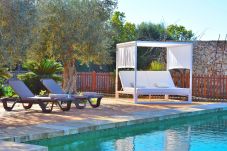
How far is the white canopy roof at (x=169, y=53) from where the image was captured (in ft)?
54.4

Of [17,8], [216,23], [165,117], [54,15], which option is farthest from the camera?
[216,23]

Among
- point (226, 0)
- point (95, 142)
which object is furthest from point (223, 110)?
point (226, 0)

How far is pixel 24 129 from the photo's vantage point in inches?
344

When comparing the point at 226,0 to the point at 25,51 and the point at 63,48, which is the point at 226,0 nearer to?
the point at 63,48

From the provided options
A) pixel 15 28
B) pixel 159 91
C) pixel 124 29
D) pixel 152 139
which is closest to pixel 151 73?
pixel 159 91

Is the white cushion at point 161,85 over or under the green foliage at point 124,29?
under

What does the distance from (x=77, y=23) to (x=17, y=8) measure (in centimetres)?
549

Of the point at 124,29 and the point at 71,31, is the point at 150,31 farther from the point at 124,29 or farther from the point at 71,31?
the point at 71,31

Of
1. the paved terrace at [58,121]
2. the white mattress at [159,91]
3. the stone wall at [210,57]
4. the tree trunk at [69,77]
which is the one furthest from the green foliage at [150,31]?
the paved terrace at [58,121]

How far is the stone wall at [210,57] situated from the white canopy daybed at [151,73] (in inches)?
161

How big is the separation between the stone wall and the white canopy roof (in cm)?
419

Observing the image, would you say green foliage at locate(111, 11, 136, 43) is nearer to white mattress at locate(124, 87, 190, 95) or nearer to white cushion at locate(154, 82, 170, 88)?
white cushion at locate(154, 82, 170, 88)

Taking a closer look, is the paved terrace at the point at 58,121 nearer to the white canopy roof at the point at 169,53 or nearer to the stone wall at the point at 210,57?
the white canopy roof at the point at 169,53

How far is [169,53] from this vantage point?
61.3ft
